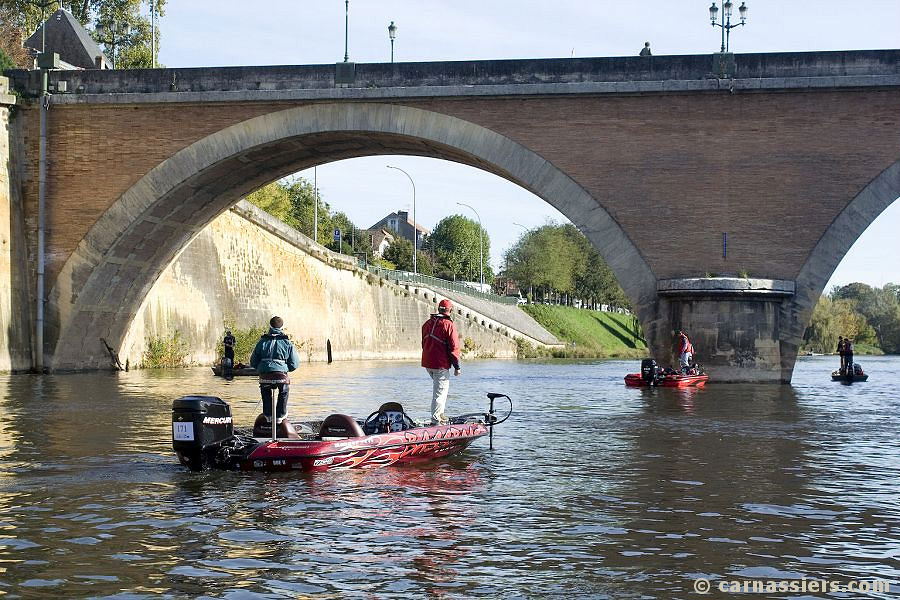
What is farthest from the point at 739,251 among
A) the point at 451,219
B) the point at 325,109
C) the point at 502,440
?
the point at 451,219

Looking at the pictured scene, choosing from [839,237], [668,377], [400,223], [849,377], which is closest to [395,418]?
[668,377]

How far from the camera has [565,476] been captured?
1240 centimetres

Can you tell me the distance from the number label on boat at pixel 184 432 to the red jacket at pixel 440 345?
148 inches

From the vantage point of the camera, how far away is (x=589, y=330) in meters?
102

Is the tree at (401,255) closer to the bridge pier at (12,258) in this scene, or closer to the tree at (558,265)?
the tree at (558,265)

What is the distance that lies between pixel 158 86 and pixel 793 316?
17.7 m

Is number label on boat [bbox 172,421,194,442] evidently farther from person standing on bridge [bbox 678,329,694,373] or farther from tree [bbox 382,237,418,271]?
tree [bbox 382,237,418,271]

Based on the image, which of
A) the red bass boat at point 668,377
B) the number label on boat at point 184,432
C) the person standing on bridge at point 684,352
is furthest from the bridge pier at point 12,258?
the number label on boat at point 184,432

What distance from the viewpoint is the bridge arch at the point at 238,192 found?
97.3ft

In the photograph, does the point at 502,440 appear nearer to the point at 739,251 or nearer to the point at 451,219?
the point at 739,251

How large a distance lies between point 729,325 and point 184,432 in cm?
1972

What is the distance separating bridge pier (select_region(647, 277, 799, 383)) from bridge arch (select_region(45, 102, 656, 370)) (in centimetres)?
→ 68

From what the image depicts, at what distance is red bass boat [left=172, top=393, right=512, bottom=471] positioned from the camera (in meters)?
11.9

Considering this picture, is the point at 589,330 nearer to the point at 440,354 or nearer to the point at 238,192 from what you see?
the point at 238,192
